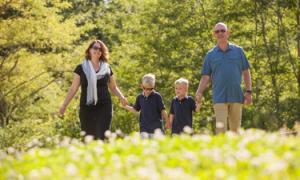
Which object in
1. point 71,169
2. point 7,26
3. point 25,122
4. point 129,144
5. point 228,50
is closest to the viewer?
point 71,169

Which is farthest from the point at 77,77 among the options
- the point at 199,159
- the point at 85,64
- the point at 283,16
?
the point at 283,16

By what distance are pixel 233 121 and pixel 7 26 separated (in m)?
15.3

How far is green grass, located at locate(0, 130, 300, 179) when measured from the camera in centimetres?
425

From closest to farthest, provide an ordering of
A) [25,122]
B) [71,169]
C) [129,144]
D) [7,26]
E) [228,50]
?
1. [71,169]
2. [129,144]
3. [228,50]
4. [7,26]
5. [25,122]

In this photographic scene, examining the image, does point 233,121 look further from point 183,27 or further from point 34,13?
point 183,27

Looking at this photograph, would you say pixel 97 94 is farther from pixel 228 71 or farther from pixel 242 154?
pixel 242 154

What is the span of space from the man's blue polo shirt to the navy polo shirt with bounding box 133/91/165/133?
1001 millimetres

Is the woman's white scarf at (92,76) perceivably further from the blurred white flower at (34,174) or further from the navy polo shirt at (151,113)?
the blurred white flower at (34,174)

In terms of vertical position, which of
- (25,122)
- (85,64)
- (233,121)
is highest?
(85,64)

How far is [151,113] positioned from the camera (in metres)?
10.2

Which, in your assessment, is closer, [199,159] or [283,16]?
[199,159]

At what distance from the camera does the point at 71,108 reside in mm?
28625

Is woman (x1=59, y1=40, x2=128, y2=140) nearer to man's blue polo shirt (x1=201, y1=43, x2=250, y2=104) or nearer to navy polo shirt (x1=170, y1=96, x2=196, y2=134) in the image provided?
navy polo shirt (x1=170, y1=96, x2=196, y2=134)

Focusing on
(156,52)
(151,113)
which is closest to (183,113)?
(151,113)
